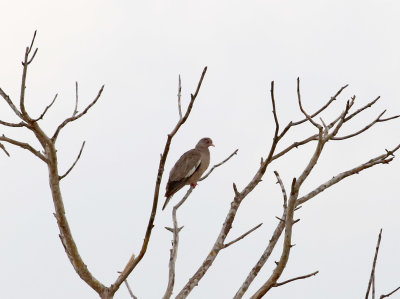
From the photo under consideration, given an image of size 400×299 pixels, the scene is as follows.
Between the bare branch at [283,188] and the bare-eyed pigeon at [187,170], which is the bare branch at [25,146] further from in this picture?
the bare-eyed pigeon at [187,170]

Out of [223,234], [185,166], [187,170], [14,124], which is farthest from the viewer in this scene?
[185,166]

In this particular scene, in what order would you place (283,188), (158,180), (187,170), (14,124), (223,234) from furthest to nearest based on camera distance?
(187,170), (223,234), (283,188), (14,124), (158,180)

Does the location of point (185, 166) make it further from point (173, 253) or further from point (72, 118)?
point (72, 118)

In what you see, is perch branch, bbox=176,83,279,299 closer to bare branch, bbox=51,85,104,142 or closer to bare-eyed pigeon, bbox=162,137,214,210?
bare branch, bbox=51,85,104,142

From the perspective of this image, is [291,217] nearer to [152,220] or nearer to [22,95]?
[152,220]

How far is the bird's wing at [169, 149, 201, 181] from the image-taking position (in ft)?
43.7

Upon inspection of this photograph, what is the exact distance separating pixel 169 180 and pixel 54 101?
825cm

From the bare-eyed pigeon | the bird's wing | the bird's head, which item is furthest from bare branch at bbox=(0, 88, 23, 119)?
the bird's head

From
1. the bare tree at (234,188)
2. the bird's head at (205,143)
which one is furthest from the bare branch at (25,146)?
the bird's head at (205,143)

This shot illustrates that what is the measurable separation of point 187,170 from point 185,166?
0.51ft

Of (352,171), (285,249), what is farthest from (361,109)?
(285,249)

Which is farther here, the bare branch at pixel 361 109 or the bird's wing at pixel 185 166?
the bird's wing at pixel 185 166

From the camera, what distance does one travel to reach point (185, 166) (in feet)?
44.6

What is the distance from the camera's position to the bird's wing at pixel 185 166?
1333 cm
